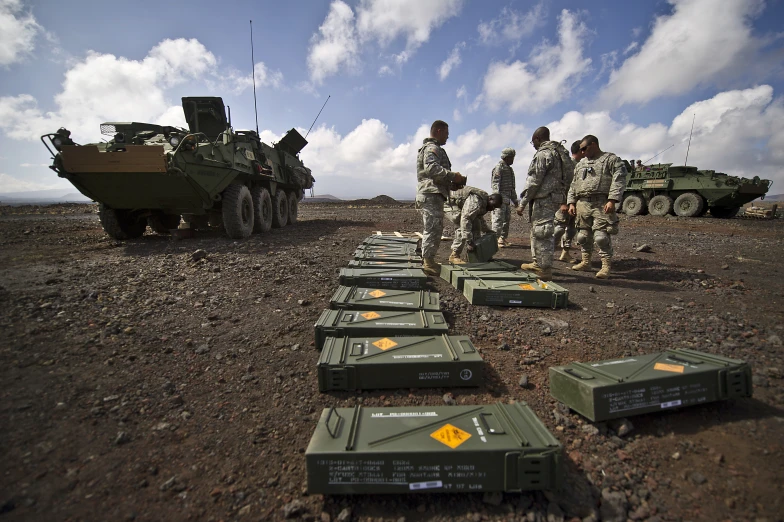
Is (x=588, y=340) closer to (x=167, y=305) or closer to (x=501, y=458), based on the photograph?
(x=501, y=458)

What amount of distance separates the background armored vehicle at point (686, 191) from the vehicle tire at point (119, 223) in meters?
15.9

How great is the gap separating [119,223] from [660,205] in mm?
18616

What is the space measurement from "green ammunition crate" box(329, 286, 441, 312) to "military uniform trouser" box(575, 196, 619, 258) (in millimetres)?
3005

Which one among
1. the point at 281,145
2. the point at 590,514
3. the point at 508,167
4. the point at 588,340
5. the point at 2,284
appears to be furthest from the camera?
the point at 281,145

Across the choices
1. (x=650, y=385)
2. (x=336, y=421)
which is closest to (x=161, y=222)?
(x=336, y=421)

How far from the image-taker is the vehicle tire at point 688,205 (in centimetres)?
1381

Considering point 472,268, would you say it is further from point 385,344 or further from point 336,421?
point 336,421

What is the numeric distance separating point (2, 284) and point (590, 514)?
18.3 ft

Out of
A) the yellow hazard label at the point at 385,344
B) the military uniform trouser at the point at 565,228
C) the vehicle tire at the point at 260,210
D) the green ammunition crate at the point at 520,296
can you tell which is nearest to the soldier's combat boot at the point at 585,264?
the military uniform trouser at the point at 565,228

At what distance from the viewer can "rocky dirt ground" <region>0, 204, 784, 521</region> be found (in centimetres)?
141

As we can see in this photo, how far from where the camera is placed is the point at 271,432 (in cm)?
181

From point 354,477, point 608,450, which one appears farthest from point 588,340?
point 354,477

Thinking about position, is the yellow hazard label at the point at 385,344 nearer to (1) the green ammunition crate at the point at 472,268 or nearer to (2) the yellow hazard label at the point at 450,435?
(2) the yellow hazard label at the point at 450,435

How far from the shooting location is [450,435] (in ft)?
4.88
